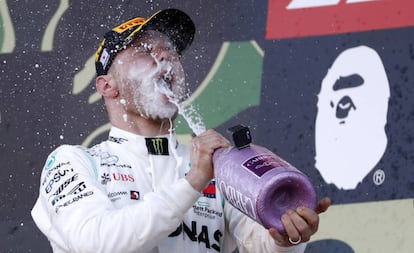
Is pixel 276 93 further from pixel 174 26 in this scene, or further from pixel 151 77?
pixel 151 77

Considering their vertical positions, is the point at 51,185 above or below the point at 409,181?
above

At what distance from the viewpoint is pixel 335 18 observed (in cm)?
324

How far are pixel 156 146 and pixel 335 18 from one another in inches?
41.8

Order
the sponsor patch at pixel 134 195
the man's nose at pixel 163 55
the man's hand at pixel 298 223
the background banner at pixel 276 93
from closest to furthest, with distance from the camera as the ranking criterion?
the man's hand at pixel 298 223
the sponsor patch at pixel 134 195
the man's nose at pixel 163 55
the background banner at pixel 276 93

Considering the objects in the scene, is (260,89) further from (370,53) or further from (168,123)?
(168,123)

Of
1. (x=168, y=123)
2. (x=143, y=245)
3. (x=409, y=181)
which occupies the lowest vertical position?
(x=409, y=181)

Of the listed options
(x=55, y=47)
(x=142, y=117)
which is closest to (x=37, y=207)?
(x=142, y=117)

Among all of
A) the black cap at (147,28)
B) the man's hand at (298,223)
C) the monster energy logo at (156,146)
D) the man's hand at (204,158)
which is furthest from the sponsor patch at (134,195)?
the man's hand at (298,223)

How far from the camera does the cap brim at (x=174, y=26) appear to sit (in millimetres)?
2455

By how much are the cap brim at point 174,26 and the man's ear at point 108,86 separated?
16cm

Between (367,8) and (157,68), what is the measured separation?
1.08 m

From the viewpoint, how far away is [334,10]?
10.6ft

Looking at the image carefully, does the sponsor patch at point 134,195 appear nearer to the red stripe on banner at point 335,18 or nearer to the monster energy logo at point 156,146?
the monster energy logo at point 156,146

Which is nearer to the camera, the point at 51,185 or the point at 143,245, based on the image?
the point at 143,245
